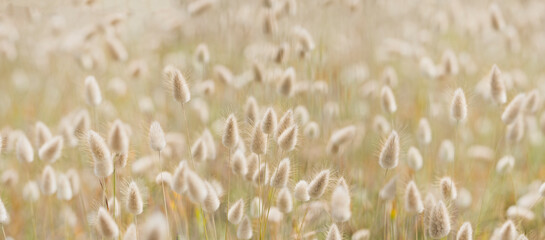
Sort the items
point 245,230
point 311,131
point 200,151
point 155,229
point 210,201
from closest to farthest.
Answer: point 155,229
point 210,201
point 245,230
point 200,151
point 311,131

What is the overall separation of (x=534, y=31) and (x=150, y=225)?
2.91m

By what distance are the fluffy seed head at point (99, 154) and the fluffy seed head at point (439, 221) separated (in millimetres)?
562

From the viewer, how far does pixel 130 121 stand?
2139 mm

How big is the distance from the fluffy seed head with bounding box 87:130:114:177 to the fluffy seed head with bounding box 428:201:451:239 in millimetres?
562

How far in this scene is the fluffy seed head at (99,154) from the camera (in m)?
1.04

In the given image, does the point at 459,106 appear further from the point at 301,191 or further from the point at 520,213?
the point at 301,191

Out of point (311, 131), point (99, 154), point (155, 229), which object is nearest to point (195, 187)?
point (99, 154)

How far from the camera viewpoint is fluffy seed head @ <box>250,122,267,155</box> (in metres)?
1.13

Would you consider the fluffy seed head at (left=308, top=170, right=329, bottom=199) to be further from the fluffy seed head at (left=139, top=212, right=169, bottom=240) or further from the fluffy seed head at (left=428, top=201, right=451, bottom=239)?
the fluffy seed head at (left=139, top=212, right=169, bottom=240)

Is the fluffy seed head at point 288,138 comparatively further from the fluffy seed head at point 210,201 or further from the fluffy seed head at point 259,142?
the fluffy seed head at point 210,201

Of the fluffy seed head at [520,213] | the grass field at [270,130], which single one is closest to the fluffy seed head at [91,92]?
the grass field at [270,130]

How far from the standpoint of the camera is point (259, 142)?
113cm

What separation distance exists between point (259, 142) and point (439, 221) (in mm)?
343

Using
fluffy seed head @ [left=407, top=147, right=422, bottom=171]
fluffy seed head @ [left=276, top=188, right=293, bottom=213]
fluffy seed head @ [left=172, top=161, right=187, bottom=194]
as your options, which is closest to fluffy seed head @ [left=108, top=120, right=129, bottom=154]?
fluffy seed head @ [left=172, top=161, right=187, bottom=194]
